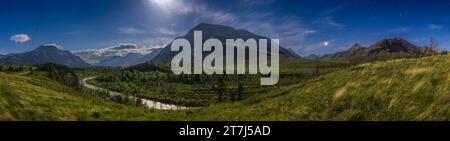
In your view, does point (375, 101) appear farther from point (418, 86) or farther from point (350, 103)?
point (418, 86)

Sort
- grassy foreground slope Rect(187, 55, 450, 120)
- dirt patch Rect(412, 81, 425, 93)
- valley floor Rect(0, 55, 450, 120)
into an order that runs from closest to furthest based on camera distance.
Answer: grassy foreground slope Rect(187, 55, 450, 120), valley floor Rect(0, 55, 450, 120), dirt patch Rect(412, 81, 425, 93)

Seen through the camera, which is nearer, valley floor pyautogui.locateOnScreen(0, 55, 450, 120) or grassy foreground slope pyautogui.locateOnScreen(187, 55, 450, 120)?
grassy foreground slope pyautogui.locateOnScreen(187, 55, 450, 120)

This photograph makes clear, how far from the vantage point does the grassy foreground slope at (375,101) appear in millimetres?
23016

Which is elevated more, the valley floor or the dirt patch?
the dirt patch

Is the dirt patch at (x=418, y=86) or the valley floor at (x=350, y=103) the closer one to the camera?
the valley floor at (x=350, y=103)

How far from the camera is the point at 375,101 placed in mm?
26734

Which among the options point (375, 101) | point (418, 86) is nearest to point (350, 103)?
point (375, 101)

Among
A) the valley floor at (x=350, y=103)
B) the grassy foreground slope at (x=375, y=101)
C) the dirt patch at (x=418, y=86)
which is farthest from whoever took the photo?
the dirt patch at (x=418, y=86)

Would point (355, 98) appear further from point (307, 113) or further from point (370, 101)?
point (307, 113)

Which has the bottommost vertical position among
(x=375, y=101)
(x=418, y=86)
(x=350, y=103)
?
(x=350, y=103)

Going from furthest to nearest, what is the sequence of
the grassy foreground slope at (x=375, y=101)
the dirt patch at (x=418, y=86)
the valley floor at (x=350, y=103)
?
the dirt patch at (x=418, y=86) → the valley floor at (x=350, y=103) → the grassy foreground slope at (x=375, y=101)

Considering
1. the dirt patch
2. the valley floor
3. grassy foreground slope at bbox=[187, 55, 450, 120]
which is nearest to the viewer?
grassy foreground slope at bbox=[187, 55, 450, 120]

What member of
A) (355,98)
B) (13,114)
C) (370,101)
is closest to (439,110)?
(370,101)

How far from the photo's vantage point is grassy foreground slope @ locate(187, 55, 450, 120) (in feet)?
75.5
